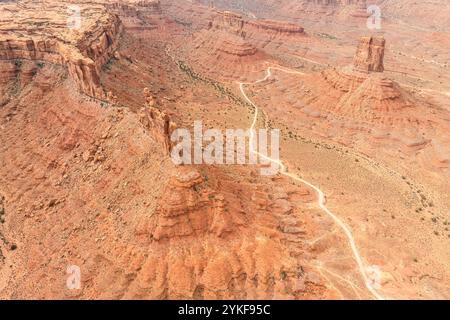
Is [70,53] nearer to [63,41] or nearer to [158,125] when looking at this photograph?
[63,41]

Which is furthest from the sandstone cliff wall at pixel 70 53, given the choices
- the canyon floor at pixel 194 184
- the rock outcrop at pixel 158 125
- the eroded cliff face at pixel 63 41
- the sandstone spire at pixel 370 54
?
the sandstone spire at pixel 370 54

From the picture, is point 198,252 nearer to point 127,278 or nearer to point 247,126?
point 127,278

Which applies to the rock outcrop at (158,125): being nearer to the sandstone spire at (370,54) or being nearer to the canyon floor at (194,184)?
the canyon floor at (194,184)

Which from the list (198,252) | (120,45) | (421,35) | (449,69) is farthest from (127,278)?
(421,35)

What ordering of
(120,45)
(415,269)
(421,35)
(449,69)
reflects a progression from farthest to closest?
1. (421,35)
2. (449,69)
3. (120,45)
4. (415,269)

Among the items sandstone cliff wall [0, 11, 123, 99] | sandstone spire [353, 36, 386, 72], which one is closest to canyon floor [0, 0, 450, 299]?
sandstone cliff wall [0, 11, 123, 99]

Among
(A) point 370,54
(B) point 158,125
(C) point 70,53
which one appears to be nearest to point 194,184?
(B) point 158,125
